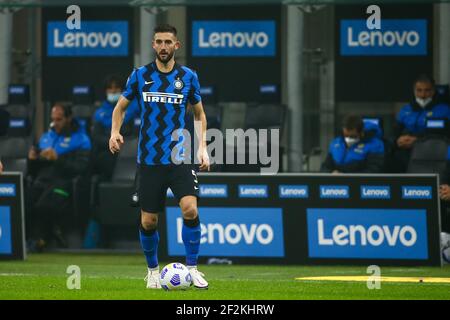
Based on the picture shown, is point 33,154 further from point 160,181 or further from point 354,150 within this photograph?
point 160,181

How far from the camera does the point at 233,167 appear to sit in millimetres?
17953

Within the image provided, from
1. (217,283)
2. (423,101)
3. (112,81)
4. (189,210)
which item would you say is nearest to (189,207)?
(189,210)

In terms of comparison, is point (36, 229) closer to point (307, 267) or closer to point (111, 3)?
point (111, 3)

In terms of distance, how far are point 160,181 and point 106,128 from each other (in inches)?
281

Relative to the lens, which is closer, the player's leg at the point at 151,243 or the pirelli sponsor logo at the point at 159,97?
the pirelli sponsor logo at the point at 159,97

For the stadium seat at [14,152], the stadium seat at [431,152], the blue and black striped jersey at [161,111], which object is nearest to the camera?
the blue and black striped jersey at [161,111]

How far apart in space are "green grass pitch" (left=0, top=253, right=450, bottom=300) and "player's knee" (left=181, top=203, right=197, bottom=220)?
64cm

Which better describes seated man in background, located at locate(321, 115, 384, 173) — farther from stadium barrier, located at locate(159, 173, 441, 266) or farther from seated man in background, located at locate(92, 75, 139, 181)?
seated man in background, located at locate(92, 75, 139, 181)

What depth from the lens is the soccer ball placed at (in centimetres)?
1204

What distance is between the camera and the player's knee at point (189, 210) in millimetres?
12125

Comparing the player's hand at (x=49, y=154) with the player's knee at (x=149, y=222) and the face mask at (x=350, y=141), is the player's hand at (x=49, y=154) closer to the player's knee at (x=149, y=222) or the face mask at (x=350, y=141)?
the face mask at (x=350, y=141)

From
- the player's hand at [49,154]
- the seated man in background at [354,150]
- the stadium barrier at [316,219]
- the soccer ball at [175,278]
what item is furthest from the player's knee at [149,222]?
the player's hand at [49,154]

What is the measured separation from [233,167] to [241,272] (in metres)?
2.93
